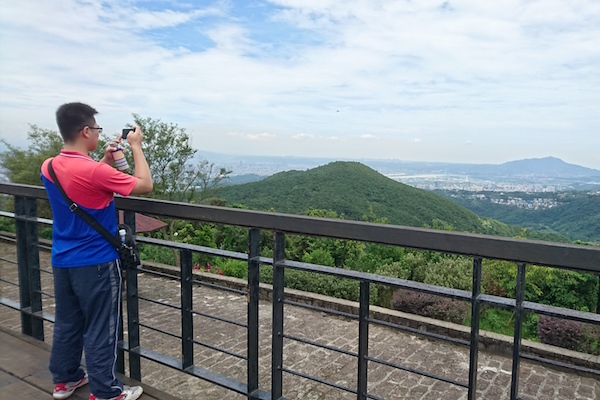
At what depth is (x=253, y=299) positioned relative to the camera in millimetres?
2219

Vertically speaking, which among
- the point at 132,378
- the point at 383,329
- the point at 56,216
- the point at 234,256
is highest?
the point at 56,216

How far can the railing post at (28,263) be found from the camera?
3.19m

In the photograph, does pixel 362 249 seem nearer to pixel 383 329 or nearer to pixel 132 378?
pixel 383 329

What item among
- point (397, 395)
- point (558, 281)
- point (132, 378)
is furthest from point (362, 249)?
point (132, 378)

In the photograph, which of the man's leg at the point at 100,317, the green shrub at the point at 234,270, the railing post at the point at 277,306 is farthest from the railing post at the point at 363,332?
the green shrub at the point at 234,270

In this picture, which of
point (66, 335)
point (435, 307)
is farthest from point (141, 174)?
point (435, 307)

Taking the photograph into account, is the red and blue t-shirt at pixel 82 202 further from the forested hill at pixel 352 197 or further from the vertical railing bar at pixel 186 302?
the forested hill at pixel 352 197

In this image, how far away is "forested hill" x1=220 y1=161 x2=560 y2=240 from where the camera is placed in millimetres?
17906

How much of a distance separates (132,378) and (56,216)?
3.55ft

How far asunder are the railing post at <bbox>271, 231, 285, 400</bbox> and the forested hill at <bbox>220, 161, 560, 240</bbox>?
13.8 meters

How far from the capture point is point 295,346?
5297mm

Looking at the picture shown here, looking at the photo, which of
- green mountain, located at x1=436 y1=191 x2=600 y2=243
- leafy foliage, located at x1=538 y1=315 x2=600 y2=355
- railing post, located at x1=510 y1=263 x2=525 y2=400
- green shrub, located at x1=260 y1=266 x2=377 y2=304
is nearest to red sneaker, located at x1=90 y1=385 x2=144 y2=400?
railing post, located at x1=510 y1=263 x2=525 y2=400

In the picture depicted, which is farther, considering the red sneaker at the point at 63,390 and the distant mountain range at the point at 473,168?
the distant mountain range at the point at 473,168

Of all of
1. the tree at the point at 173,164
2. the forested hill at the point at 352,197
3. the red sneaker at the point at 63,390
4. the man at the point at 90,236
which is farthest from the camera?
the forested hill at the point at 352,197
